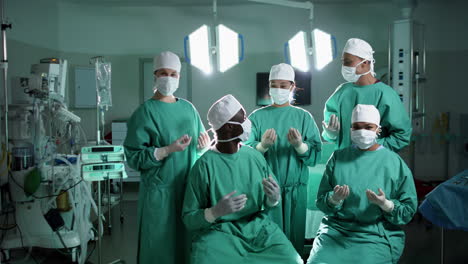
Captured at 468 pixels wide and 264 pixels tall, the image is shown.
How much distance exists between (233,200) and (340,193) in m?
0.56

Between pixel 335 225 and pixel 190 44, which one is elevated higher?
pixel 190 44

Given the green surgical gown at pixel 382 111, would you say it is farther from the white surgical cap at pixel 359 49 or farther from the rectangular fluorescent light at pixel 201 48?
the rectangular fluorescent light at pixel 201 48

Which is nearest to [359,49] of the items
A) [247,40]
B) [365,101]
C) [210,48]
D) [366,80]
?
[366,80]

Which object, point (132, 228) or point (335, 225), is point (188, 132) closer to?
point (335, 225)

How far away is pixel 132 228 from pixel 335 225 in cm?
278

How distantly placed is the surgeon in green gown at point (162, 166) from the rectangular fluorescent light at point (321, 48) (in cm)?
260

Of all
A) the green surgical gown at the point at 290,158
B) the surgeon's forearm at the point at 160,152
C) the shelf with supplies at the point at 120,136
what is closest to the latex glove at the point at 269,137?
the green surgical gown at the point at 290,158

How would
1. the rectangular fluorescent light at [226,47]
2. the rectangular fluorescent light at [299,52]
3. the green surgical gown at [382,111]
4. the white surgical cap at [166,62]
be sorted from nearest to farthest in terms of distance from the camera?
the white surgical cap at [166,62]
the green surgical gown at [382,111]
the rectangular fluorescent light at [226,47]
the rectangular fluorescent light at [299,52]

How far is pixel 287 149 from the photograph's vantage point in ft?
8.34

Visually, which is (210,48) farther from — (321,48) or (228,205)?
(228,205)

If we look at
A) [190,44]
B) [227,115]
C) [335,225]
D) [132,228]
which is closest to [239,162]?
[227,115]

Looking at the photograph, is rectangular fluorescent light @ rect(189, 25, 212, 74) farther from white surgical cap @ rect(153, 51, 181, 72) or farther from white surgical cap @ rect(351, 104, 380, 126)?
white surgical cap @ rect(351, 104, 380, 126)

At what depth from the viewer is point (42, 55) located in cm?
567

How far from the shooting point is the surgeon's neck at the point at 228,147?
2084 mm
